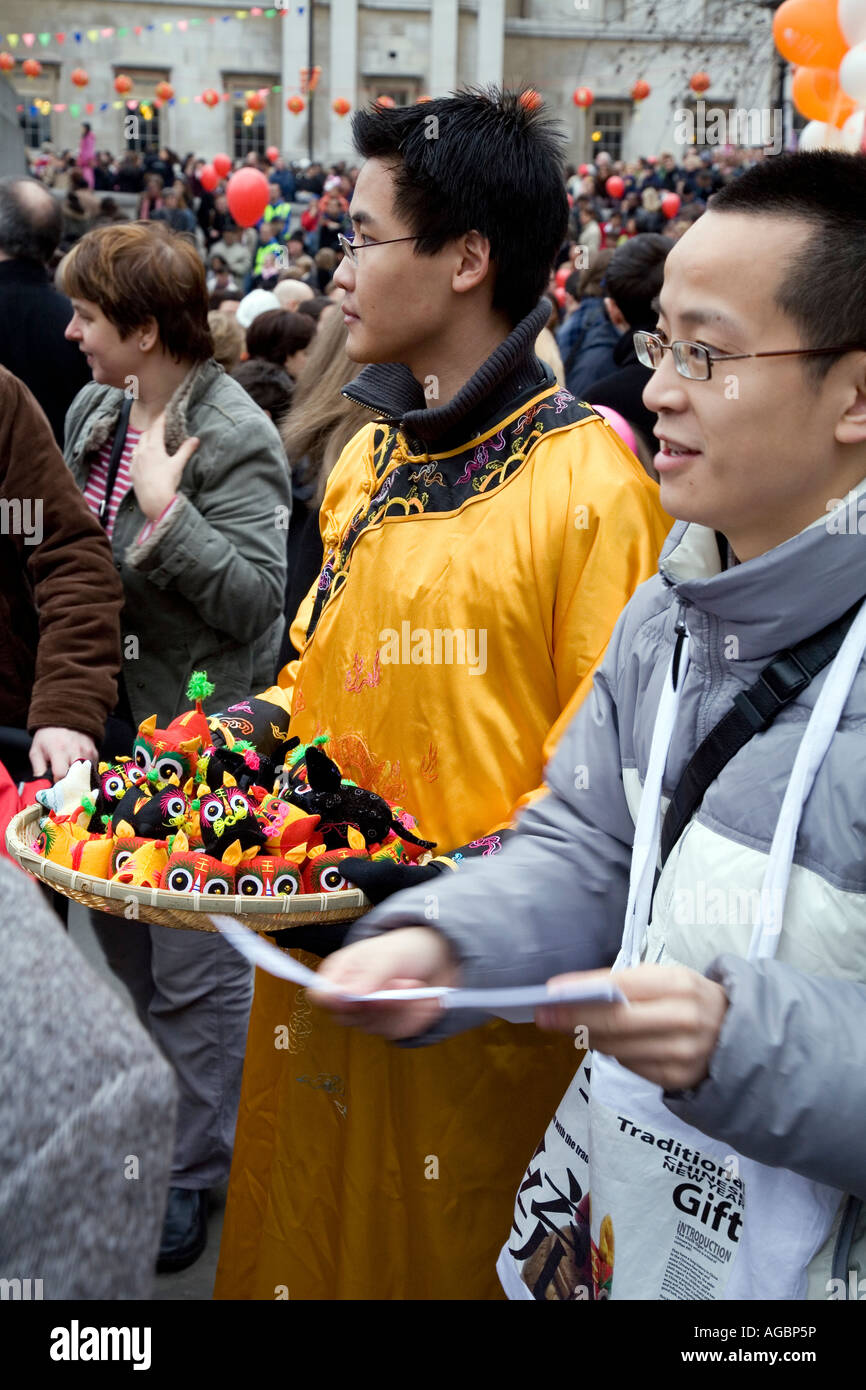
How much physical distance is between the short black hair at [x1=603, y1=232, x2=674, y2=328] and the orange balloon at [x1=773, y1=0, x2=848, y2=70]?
7.90 feet

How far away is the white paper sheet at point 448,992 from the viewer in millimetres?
1179

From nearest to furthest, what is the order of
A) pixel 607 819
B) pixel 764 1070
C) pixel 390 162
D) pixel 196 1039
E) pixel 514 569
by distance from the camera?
1. pixel 764 1070
2. pixel 607 819
3. pixel 514 569
4. pixel 390 162
5. pixel 196 1039

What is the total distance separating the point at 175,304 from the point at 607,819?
2158 mm

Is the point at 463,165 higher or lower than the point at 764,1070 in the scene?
higher

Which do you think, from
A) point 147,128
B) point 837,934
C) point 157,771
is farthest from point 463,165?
point 147,128

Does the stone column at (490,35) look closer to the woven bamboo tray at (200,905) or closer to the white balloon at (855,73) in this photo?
the white balloon at (855,73)

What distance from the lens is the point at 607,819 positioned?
5.27 ft

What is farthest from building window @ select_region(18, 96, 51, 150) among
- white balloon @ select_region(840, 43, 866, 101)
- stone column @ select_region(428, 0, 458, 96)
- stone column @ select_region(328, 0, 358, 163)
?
white balloon @ select_region(840, 43, 866, 101)

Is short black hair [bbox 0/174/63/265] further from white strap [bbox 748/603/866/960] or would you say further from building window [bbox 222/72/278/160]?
building window [bbox 222/72/278/160]

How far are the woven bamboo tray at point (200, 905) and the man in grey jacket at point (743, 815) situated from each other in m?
0.31

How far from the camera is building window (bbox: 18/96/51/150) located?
33500 millimetres

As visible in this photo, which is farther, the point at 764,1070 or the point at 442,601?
the point at 442,601

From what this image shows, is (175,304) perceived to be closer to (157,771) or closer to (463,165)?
(463,165)

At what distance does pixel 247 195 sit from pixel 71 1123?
1434 centimetres
